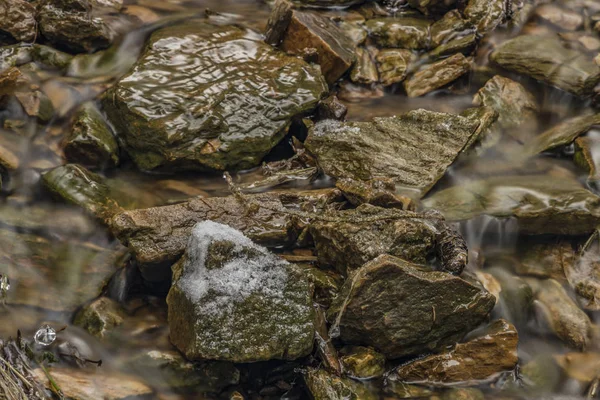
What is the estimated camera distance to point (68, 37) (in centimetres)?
602

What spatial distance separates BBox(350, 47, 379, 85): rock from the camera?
6316mm

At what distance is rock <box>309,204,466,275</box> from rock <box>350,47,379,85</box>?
91.4 inches

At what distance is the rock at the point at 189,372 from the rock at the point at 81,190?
52.7 inches

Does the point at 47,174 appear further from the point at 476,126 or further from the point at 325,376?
the point at 476,126

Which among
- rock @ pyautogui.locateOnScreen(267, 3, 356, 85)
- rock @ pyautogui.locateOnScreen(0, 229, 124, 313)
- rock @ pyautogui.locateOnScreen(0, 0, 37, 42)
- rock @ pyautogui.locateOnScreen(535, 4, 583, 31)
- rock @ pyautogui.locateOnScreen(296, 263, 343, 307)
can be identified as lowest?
rock @ pyautogui.locateOnScreen(0, 229, 124, 313)

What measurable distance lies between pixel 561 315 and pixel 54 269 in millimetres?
3625

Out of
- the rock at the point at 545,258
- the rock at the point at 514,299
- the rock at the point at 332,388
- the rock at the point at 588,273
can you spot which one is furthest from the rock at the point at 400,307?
the rock at the point at 588,273

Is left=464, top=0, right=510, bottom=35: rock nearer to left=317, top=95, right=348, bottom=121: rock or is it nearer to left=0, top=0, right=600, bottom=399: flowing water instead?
left=0, top=0, right=600, bottom=399: flowing water

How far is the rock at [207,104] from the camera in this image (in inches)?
200

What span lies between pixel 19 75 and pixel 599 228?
504 cm

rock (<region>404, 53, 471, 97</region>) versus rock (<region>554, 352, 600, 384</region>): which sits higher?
rock (<region>404, 53, 471, 97</region>)

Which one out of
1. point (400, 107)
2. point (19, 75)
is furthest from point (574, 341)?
point (19, 75)

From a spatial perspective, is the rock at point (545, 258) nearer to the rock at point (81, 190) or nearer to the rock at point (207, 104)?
the rock at point (207, 104)

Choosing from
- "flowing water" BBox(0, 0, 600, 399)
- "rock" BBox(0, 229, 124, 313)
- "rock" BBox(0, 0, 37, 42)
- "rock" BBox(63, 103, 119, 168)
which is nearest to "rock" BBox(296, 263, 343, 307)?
"flowing water" BBox(0, 0, 600, 399)
